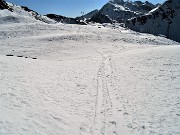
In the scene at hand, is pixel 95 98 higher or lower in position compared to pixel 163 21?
lower

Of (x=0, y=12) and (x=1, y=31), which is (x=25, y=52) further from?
(x=0, y=12)

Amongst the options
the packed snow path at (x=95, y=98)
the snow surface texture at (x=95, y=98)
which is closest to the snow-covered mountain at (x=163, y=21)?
the snow surface texture at (x=95, y=98)

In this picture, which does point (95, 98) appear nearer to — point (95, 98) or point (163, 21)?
point (95, 98)

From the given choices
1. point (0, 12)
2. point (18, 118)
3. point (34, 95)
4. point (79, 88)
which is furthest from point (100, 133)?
point (0, 12)

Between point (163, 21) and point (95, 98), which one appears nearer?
point (95, 98)

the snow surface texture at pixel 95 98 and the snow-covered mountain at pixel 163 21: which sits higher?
the snow-covered mountain at pixel 163 21

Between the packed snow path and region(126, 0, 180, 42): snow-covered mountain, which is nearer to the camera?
the packed snow path

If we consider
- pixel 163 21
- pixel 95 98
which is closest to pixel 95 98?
pixel 95 98

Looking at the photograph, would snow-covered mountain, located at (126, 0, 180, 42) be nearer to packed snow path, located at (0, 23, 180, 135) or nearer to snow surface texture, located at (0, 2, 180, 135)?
snow surface texture, located at (0, 2, 180, 135)

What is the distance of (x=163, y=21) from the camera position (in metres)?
156

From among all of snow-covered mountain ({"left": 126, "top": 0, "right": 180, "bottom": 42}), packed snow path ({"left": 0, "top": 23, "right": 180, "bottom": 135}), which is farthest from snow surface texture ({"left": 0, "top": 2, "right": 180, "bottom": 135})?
snow-covered mountain ({"left": 126, "top": 0, "right": 180, "bottom": 42})

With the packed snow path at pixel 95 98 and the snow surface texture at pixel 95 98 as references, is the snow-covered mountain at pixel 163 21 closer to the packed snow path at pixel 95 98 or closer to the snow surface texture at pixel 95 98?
the snow surface texture at pixel 95 98

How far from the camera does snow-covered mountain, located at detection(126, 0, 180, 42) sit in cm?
15129

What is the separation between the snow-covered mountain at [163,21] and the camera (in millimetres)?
151288
